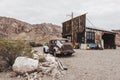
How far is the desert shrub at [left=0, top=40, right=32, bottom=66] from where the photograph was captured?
15.6 metres

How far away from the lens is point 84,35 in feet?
115

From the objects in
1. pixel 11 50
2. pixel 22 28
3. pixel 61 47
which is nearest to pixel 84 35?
pixel 61 47

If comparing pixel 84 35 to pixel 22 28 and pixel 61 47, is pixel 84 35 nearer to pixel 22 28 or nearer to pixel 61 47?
pixel 61 47

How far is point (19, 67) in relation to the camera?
44.3ft

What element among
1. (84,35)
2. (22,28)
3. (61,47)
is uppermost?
(22,28)

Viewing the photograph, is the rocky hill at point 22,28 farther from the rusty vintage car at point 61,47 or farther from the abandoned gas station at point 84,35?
the rusty vintage car at point 61,47

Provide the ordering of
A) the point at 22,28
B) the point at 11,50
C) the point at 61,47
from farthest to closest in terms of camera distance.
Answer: the point at 22,28 → the point at 61,47 → the point at 11,50

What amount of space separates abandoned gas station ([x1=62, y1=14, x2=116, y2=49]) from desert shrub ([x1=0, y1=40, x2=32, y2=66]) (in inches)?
745

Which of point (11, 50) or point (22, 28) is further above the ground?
point (22, 28)

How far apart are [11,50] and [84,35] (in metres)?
20.8

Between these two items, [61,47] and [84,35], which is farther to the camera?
[84,35]

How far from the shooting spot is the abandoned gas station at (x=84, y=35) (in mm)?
35125

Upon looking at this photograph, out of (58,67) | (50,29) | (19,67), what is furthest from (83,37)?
(50,29)

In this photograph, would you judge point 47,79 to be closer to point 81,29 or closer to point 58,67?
point 58,67
